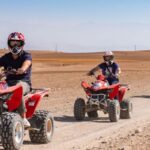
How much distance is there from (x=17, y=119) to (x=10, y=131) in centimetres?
33

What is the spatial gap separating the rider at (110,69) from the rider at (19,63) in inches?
243

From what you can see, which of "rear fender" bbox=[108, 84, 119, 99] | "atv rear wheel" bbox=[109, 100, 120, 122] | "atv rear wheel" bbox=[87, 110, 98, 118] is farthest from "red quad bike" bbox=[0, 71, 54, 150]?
"atv rear wheel" bbox=[87, 110, 98, 118]

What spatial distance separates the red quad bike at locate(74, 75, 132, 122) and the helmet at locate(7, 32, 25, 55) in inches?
211

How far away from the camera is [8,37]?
10203 mm

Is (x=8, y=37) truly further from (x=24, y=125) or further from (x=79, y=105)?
(x=79, y=105)

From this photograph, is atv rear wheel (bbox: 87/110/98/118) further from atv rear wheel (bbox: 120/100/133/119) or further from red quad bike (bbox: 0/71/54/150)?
red quad bike (bbox: 0/71/54/150)

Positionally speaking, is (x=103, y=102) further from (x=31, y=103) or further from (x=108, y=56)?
(x=31, y=103)

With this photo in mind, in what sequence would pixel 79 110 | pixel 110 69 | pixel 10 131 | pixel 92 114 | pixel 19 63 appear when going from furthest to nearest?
pixel 110 69 < pixel 92 114 < pixel 79 110 < pixel 19 63 < pixel 10 131

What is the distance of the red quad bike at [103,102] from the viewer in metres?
15.3

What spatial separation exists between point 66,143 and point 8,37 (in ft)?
8.08

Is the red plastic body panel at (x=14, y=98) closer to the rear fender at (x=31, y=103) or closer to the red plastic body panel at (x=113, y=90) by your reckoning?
the rear fender at (x=31, y=103)

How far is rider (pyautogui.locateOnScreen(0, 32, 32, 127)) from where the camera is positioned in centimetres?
1015

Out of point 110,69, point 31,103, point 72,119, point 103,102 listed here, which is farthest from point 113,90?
point 31,103

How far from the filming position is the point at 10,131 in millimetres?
9414
